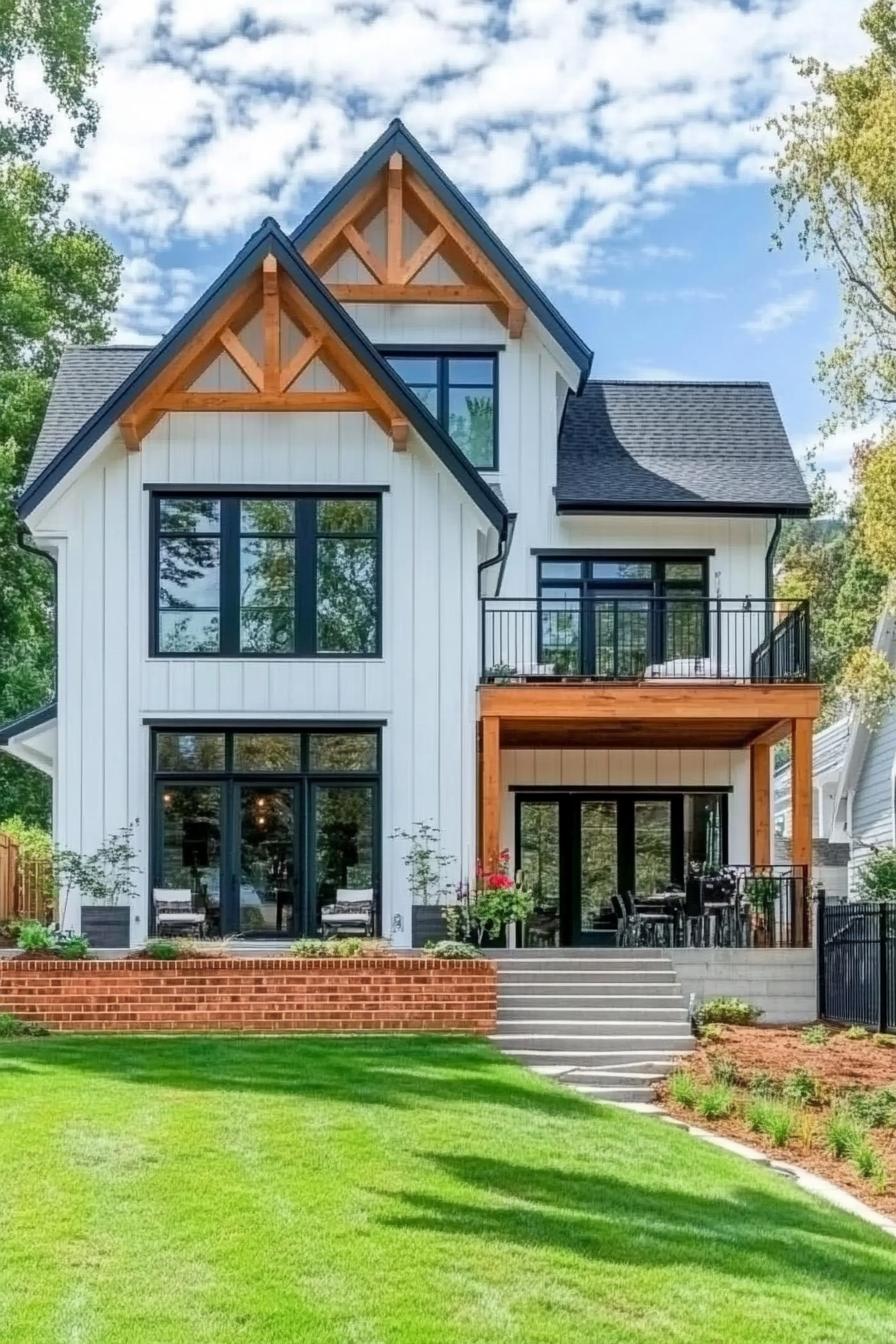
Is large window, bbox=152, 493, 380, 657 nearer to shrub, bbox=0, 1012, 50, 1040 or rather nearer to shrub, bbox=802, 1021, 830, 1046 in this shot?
shrub, bbox=0, 1012, 50, 1040

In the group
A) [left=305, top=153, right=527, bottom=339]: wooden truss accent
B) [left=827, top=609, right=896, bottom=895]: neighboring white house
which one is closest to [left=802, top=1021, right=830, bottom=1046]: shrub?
[left=827, top=609, right=896, bottom=895]: neighboring white house

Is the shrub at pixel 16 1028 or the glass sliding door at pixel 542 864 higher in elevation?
the glass sliding door at pixel 542 864

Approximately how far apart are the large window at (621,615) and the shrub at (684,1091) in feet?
28.7

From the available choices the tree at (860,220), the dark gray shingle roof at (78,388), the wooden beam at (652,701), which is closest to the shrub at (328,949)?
the wooden beam at (652,701)

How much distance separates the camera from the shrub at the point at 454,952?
15.3 m

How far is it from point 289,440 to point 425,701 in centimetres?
355

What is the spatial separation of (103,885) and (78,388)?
7.67 meters

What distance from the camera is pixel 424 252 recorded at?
829 inches

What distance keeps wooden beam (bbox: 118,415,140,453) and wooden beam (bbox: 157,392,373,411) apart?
0.41 metres

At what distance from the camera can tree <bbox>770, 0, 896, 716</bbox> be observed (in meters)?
17.3

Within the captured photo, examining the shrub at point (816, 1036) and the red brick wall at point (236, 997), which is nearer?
the red brick wall at point (236, 997)

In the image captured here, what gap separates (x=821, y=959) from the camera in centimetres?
1736

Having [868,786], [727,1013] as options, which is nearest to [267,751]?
[727,1013]

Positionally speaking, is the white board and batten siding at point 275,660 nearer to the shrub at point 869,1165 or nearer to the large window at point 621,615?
the large window at point 621,615
